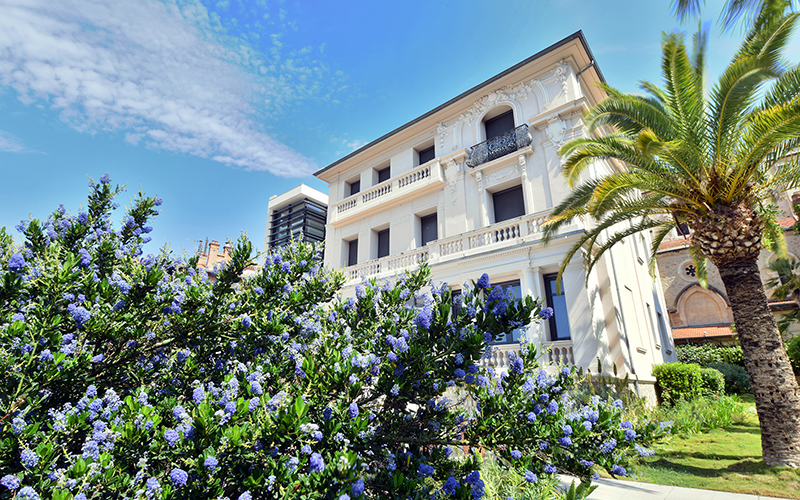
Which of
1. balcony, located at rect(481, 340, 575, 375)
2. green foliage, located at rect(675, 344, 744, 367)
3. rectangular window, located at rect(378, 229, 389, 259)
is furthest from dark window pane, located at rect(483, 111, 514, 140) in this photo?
green foliage, located at rect(675, 344, 744, 367)

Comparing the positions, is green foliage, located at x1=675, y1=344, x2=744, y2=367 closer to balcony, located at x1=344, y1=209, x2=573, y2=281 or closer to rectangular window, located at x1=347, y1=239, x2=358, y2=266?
balcony, located at x1=344, y1=209, x2=573, y2=281

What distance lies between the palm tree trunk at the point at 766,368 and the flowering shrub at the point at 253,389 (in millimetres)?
5660

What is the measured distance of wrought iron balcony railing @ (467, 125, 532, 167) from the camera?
44.1 feet

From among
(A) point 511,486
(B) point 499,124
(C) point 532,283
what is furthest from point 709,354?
(A) point 511,486

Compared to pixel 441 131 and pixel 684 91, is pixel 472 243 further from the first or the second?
pixel 684 91

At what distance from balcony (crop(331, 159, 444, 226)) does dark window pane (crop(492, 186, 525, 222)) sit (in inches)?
91.5

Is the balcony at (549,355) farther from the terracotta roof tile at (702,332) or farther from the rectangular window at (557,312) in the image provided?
the terracotta roof tile at (702,332)

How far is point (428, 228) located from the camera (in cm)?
1569

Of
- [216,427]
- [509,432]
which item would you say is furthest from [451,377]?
[216,427]

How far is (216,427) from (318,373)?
77 cm

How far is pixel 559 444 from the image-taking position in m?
3.06

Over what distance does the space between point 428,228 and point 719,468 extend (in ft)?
36.4

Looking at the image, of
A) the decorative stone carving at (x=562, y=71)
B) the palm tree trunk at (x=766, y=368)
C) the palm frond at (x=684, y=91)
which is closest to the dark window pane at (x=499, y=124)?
the decorative stone carving at (x=562, y=71)

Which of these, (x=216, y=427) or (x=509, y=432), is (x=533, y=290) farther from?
(x=216, y=427)
